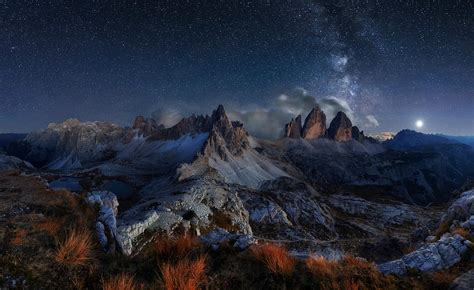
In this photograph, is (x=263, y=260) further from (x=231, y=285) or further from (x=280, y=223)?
(x=280, y=223)

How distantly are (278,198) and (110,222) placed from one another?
139200 mm

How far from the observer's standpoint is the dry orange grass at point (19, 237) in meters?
9.20

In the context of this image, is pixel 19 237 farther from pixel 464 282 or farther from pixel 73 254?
pixel 464 282

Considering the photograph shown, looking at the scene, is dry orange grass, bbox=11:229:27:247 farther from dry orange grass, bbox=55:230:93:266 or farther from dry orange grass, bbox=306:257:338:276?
dry orange grass, bbox=306:257:338:276

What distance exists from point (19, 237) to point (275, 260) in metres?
8.62

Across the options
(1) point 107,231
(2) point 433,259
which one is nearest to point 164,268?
(1) point 107,231

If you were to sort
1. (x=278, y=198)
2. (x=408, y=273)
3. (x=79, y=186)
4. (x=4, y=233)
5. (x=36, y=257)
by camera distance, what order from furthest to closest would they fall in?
(x=79, y=186) < (x=278, y=198) < (x=408, y=273) < (x=4, y=233) < (x=36, y=257)

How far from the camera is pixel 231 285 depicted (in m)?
8.26

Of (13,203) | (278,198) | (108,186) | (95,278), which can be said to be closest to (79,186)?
(108,186)

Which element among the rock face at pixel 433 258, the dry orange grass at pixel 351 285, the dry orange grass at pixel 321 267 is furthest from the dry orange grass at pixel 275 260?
the rock face at pixel 433 258

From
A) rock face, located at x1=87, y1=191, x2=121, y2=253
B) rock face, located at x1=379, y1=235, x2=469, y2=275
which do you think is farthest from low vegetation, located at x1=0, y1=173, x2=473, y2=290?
rock face, located at x1=379, y1=235, x2=469, y2=275

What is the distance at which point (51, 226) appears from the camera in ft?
35.5

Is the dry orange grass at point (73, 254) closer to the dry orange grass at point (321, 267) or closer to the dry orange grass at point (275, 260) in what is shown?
the dry orange grass at point (275, 260)

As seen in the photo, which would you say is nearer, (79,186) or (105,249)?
(105,249)
